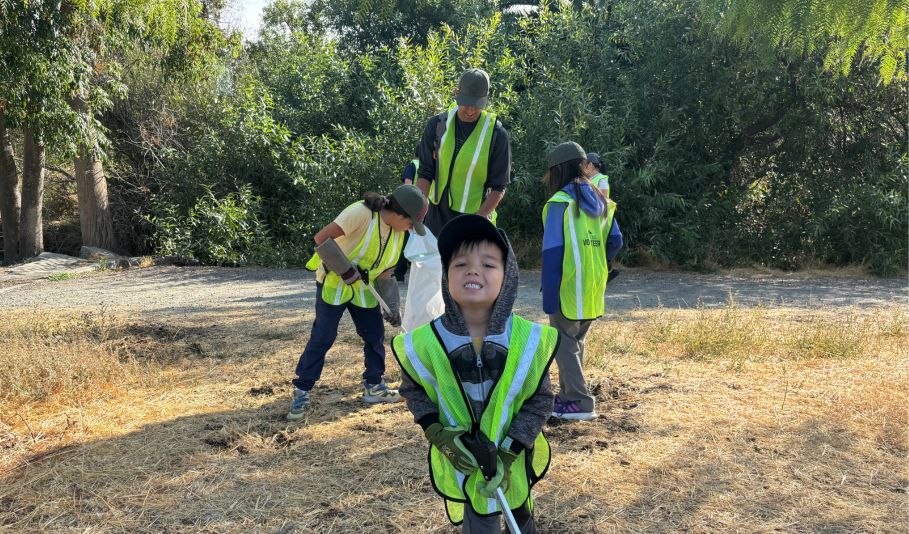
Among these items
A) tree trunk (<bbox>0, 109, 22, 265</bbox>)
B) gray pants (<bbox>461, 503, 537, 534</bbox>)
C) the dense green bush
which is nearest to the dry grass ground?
gray pants (<bbox>461, 503, 537, 534</bbox>)

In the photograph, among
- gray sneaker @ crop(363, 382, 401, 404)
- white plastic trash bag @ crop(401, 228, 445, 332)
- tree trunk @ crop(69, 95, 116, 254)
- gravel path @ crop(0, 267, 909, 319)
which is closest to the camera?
white plastic trash bag @ crop(401, 228, 445, 332)

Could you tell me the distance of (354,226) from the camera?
4.38m

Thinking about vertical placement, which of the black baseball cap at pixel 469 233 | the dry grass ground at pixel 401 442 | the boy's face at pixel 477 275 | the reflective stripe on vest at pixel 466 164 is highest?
the reflective stripe on vest at pixel 466 164

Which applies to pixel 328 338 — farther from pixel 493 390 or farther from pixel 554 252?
pixel 493 390

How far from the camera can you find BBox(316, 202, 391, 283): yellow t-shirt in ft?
14.3

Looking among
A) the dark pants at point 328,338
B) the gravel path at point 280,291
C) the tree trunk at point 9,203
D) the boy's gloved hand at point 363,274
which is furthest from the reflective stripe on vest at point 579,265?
the tree trunk at point 9,203

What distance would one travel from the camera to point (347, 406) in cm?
487

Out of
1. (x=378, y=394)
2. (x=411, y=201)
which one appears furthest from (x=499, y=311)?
(x=378, y=394)

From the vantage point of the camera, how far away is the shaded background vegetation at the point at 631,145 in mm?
12016

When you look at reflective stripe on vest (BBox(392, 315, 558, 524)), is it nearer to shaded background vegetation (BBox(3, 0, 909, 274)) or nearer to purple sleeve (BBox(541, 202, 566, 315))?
purple sleeve (BBox(541, 202, 566, 315))

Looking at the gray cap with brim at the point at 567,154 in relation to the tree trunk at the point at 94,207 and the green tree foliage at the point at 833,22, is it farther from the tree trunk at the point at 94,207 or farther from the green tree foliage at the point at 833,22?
the tree trunk at the point at 94,207

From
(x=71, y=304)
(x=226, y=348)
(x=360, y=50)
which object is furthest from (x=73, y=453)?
(x=360, y=50)

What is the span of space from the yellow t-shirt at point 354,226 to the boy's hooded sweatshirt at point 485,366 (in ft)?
6.98

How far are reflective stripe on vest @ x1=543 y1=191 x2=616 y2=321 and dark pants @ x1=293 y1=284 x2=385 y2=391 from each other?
1320 mm
